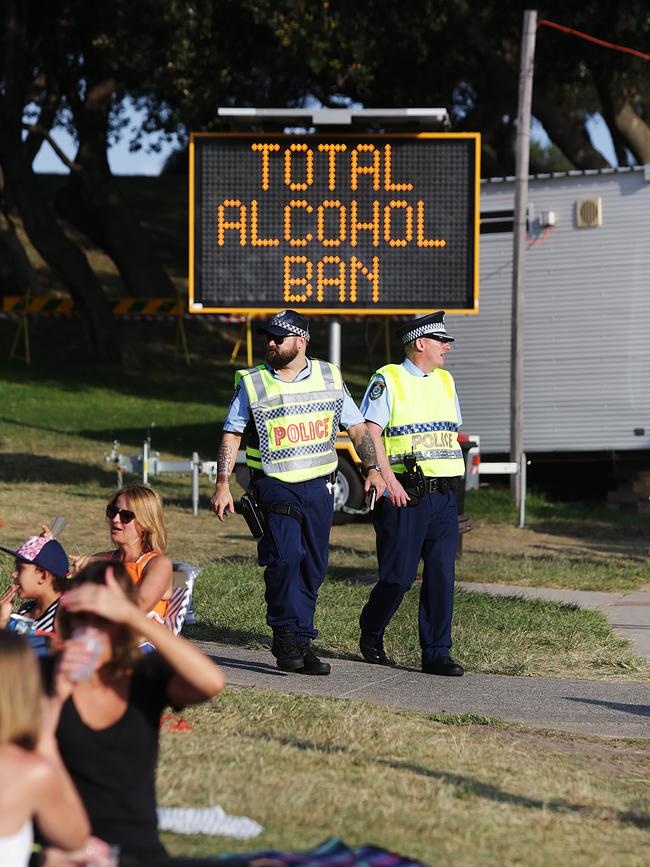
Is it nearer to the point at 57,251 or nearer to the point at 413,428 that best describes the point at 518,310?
the point at 413,428

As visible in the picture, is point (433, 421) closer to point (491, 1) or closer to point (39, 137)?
point (491, 1)

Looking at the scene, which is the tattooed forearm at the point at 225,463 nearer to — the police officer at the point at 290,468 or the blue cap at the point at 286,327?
the police officer at the point at 290,468

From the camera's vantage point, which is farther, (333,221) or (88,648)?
(333,221)

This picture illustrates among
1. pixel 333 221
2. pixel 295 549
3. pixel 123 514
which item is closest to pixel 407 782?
pixel 123 514

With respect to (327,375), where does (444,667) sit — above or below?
below

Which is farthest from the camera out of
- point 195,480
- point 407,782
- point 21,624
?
point 195,480

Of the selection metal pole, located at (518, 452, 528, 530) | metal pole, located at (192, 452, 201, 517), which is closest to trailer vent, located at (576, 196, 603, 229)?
metal pole, located at (518, 452, 528, 530)

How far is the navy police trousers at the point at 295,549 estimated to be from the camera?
7.39m

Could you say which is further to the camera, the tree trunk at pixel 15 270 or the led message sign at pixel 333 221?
the tree trunk at pixel 15 270

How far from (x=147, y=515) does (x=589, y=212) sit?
11518 mm

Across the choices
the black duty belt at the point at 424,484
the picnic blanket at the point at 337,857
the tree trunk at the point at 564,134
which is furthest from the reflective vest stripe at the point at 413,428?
the tree trunk at the point at 564,134

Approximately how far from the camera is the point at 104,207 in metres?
29.9

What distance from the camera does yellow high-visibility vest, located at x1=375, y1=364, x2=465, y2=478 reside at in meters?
7.88

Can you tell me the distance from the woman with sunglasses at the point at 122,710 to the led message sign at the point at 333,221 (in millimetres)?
9544
